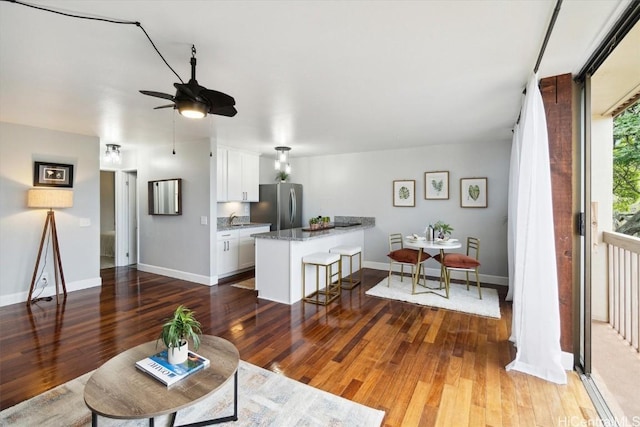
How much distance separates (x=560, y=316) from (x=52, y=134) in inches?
257

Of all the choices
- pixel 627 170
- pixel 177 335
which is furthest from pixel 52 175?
pixel 627 170

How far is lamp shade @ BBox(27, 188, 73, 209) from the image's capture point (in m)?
3.97

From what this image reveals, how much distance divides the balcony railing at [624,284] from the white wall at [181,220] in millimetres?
5185

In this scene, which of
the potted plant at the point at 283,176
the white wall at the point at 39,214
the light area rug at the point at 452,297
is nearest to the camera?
Result: the light area rug at the point at 452,297

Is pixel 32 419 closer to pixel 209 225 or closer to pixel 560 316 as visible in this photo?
pixel 209 225

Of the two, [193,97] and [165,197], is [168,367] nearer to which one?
[193,97]

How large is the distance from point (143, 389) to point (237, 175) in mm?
4649

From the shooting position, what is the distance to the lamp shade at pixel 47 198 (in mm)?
3967

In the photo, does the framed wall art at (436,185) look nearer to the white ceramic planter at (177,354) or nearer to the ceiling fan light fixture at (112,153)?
the white ceramic planter at (177,354)

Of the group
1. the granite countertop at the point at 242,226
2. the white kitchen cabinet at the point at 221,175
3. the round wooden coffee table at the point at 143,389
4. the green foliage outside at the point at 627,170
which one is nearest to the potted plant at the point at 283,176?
the granite countertop at the point at 242,226

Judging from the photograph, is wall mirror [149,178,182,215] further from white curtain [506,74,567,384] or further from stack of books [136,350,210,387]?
white curtain [506,74,567,384]

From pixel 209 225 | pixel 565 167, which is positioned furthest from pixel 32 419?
pixel 565 167

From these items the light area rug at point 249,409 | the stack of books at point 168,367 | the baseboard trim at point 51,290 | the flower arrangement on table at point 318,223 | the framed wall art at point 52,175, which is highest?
the framed wall art at point 52,175

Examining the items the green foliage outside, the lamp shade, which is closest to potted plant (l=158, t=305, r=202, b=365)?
the lamp shade
